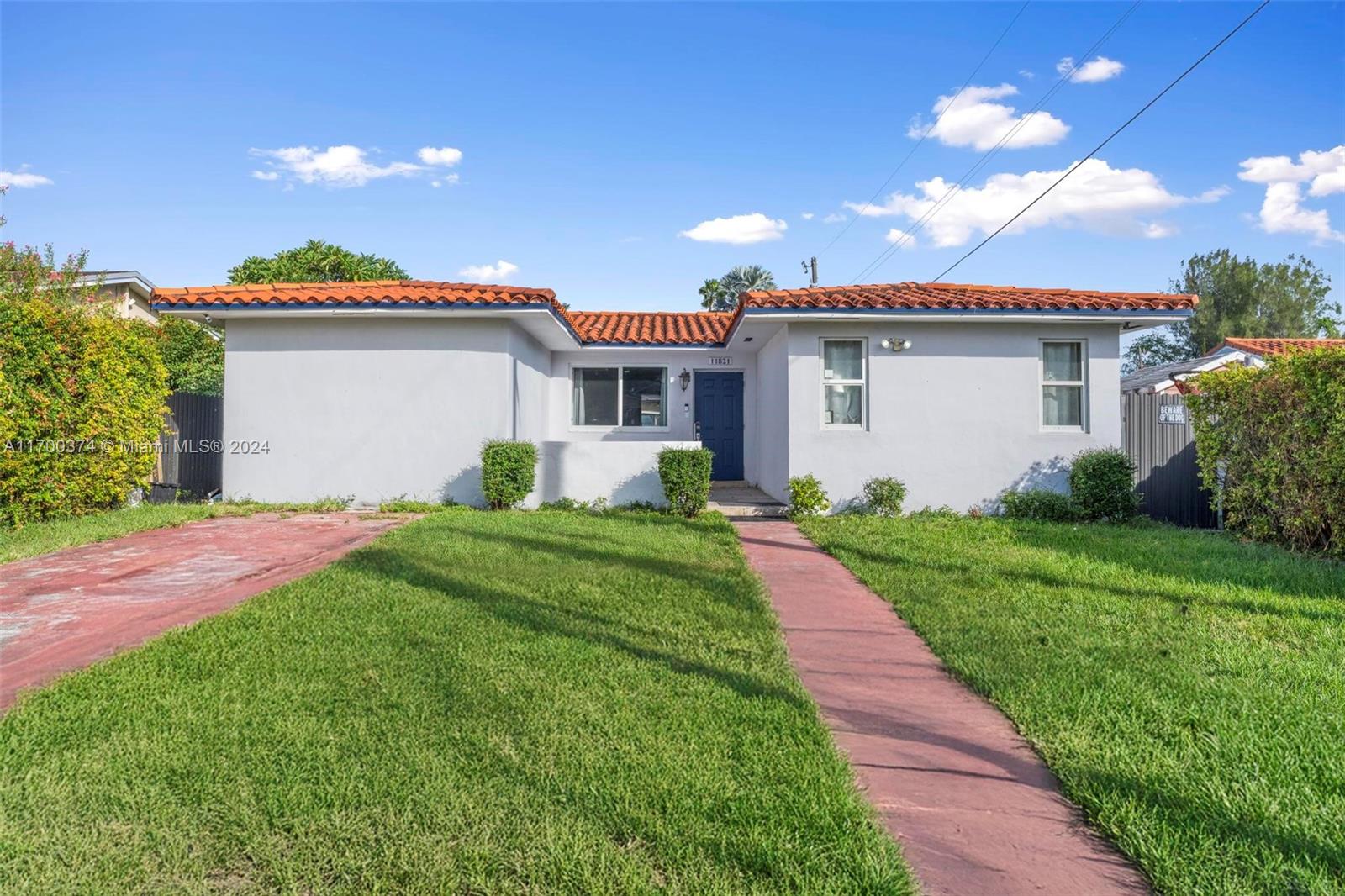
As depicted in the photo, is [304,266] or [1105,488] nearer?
[1105,488]

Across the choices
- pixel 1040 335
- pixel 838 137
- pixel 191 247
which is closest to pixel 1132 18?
pixel 1040 335

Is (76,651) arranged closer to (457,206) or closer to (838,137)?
(457,206)

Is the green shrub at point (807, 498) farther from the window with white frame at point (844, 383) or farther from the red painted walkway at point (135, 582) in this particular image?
the red painted walkway at point (135, 582)

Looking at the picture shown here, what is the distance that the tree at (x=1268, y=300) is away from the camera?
40.4 m

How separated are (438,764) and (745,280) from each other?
34.4 meters

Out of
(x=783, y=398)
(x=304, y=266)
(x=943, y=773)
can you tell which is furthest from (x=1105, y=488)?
(x=304, y=266)

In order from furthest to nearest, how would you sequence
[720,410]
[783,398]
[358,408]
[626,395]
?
1. [720,410]
2. [626,395]
3. [783,398]
4. [358,408]

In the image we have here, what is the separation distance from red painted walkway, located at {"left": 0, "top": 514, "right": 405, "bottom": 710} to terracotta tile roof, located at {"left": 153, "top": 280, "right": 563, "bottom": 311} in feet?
10.9

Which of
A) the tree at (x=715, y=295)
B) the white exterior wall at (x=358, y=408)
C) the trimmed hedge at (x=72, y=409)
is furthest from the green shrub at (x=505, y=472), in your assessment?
the tree at (x=715, y=295)

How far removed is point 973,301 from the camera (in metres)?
10.7

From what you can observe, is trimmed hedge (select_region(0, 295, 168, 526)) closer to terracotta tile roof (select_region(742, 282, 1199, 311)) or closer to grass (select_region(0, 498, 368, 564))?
grass (select_region(0, 498, 368, 564))

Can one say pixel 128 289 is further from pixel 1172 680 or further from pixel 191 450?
pixel 1172 680

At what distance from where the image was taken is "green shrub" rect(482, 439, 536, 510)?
10.5 metres

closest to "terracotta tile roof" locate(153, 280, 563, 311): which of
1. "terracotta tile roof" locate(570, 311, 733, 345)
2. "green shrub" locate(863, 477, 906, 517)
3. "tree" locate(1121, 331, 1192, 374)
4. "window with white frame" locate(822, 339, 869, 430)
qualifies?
"terracotta tile roof" locate(570, 311, 733, 345)
